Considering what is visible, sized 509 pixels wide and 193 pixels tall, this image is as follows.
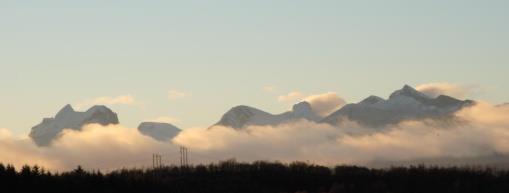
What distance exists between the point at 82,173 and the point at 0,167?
63.9 feet

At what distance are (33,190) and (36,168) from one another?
377 inches

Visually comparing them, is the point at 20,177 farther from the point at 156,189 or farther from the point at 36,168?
the point at 156,189

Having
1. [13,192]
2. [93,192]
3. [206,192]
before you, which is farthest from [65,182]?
[206,192]

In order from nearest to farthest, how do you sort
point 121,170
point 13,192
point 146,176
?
point 13,192, point 146,176, point 121,170

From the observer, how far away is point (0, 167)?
6078 inches

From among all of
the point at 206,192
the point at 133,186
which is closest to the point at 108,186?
the point at 133,186

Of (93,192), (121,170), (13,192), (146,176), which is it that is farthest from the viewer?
(121,170)

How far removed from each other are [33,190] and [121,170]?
47.5 m

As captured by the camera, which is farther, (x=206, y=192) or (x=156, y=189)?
(x=206, y=192)

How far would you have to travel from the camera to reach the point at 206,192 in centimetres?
19375

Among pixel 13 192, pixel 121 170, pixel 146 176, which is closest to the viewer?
pixel 13 192

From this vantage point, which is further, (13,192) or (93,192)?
(93,192)

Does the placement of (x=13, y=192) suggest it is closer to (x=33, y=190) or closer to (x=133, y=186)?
(x=33, y=190)

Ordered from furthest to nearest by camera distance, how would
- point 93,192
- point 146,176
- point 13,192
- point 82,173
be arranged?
1. point 146,176
2. point 82,173
3. point 93,192
4. point 13,192
